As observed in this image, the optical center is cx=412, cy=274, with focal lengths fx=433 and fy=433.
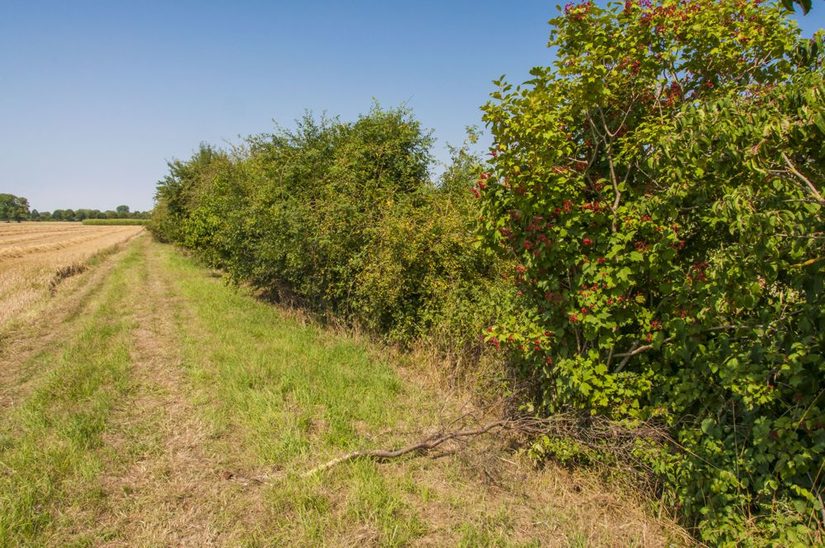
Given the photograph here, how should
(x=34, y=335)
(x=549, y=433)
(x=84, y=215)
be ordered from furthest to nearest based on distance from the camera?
(x=84, y=215), (x=34, y=335), (x=549, y=433)

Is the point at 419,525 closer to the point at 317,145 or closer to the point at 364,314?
the point at 364,314

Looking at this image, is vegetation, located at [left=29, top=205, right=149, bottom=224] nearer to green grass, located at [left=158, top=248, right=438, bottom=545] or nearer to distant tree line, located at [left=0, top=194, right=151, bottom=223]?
distant tree line, located at [left=0, top=194, right=151, bottom=223]

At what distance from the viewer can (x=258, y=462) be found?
4.20 meters

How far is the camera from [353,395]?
18.9 ft

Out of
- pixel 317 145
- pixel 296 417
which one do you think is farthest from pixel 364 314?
pixel 317 145

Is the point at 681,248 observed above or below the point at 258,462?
above

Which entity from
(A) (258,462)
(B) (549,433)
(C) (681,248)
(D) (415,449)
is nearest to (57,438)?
(A) (258,462)

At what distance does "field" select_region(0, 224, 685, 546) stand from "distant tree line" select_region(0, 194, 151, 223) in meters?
101

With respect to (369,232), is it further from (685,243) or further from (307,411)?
(685,243)

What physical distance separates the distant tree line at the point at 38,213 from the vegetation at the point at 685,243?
106 metres

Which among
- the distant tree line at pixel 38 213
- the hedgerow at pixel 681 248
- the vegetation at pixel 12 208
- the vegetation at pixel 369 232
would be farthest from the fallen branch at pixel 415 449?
the vegetation at pixel 12 208

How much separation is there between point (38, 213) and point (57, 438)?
156423mm

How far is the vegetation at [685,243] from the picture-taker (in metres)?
2.41

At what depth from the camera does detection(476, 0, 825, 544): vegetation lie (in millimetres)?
2410
